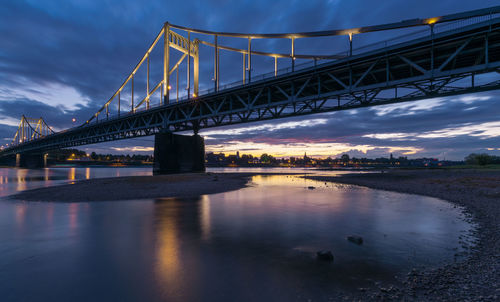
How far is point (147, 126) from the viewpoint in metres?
48.7

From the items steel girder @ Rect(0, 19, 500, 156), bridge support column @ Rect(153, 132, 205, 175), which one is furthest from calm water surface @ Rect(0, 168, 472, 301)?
bridge support column @ Rect(153, 132, 205, 175)

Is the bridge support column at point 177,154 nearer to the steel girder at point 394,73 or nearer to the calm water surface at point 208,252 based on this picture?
the steel girder at point 394,73

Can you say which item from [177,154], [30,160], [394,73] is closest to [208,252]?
[394,73]

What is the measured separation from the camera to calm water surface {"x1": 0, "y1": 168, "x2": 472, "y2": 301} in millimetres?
5035

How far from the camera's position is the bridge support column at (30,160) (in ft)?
382

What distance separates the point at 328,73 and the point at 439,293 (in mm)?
24034

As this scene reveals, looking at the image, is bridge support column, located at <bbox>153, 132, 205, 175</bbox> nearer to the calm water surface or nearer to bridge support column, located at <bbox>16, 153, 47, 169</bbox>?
the calm water surface

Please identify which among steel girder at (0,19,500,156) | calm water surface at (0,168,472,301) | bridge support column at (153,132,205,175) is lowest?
calm water surface at (0,168,472,301)

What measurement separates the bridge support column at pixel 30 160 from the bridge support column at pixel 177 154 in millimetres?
120074

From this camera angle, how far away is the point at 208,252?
7.34 m

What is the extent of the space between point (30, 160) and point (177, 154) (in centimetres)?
12502

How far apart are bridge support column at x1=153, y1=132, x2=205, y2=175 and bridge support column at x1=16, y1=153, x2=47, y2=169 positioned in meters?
120

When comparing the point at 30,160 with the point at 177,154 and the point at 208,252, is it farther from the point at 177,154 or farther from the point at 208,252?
the point at 208,252

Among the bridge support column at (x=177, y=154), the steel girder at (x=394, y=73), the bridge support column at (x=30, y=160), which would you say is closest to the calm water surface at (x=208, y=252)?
the steel girder at (x=394, y=73)
